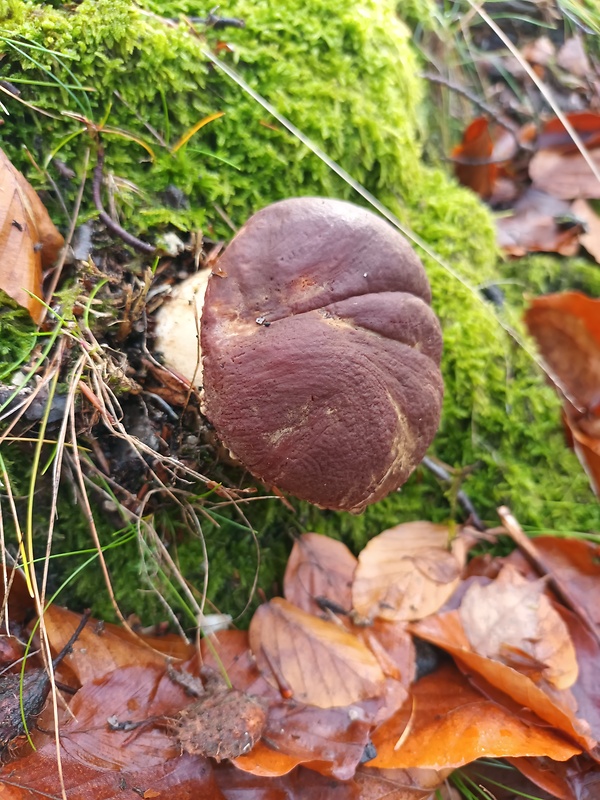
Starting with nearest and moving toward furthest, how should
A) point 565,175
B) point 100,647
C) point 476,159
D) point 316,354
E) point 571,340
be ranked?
point 316,354, point 100,647, point 571,340, point 476,159, point 565,175

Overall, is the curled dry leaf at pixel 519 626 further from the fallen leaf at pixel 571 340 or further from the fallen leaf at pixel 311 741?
the fallen leaf at pixel 571 340

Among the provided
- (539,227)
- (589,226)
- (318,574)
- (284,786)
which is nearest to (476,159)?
(539,227)

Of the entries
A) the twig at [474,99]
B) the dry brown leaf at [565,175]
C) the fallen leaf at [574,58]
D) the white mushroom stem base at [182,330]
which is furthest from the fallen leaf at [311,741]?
the fallen leaf at [574,58]

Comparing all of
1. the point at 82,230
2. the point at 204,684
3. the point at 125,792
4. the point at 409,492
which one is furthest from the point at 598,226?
the point at 125,792

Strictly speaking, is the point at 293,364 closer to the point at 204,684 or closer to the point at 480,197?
the point at 204,684

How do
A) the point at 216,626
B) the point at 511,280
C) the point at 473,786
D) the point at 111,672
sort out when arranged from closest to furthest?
the point at 111,672 < the point at 473,786 < the point at 216,626 < the point at 511,280

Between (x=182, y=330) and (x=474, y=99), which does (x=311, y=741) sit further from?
(x=474, y=99)

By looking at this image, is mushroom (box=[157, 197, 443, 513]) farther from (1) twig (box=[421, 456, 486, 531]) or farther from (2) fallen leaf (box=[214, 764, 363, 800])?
(2) fallen leaf (box=[214, 764, 363, 800])

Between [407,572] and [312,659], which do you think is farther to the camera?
[407,572]
